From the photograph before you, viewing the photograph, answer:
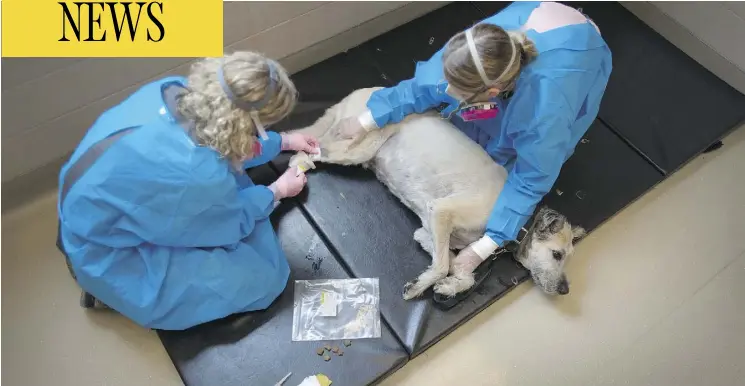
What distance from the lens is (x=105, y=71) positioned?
6.81ft

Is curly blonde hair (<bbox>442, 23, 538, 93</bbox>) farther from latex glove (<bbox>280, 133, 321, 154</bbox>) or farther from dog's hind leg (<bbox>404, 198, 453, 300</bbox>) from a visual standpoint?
latex glove (<bbox>280, 133, 321, 154</bbox>)

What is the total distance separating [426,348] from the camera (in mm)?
2008

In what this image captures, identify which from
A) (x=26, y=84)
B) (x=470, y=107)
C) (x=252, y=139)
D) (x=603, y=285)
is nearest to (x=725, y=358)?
(x=603, y=285)

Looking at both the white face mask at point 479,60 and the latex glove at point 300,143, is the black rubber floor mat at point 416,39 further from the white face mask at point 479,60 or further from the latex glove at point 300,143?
the white face mask at point 479,60

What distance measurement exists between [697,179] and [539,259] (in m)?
0.94

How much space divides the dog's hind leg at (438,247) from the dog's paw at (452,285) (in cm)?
2

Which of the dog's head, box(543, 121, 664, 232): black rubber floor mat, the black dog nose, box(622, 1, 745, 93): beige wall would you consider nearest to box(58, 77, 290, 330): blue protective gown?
the dog's head

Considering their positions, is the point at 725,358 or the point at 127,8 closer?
the point at 127,8

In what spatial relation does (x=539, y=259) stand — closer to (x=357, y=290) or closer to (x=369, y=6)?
(x=357, y=290)

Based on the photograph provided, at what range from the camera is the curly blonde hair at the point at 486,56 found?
5.48ft

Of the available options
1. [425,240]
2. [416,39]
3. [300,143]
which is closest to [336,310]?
[425,240]

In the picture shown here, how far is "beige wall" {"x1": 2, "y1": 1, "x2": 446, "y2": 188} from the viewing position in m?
1.97

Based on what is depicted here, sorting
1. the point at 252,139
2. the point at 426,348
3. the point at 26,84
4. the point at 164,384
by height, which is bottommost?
the point at 164,384

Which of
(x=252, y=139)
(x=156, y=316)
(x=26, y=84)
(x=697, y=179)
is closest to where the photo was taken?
(x=252, y=139)
